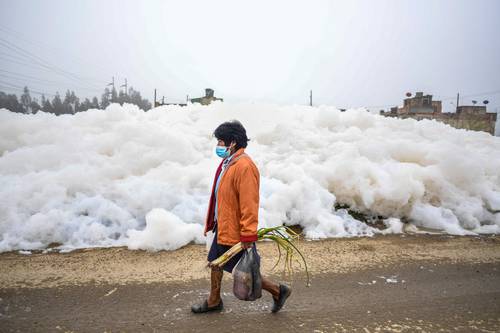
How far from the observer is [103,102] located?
80.8 m

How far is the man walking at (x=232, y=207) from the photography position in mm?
2660

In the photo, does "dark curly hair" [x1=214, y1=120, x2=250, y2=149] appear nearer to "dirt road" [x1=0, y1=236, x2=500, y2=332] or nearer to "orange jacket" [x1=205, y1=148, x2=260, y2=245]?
"orange jacket" [x1=205, y1=148, x2=260, y2=245]

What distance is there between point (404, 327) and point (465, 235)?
3.79 metres

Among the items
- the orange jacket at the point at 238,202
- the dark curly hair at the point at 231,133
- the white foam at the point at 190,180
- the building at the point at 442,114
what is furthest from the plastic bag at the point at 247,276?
the building at the point at 442,114

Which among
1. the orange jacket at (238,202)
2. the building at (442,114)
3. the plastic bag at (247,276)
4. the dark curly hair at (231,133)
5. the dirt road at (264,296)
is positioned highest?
the building at (442,114)

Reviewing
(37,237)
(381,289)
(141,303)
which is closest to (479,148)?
(381,289)

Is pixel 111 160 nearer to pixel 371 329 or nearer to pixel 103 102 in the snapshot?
pixel 371 329

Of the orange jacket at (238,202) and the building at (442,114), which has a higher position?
the building at (442,114)

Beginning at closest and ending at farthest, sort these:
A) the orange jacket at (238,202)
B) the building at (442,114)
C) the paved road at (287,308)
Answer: the orange jacket at (238,202) → the paved road at (287,308) → the building at (442,114)

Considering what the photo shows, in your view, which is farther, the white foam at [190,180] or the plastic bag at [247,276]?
the white foam at [190,180]

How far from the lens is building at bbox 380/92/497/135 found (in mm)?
26984

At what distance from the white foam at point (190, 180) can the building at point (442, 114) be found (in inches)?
799

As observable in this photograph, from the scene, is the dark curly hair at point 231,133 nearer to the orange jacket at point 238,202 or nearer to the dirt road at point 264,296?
the orange jacket at point 238,202

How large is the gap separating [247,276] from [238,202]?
620 mm
